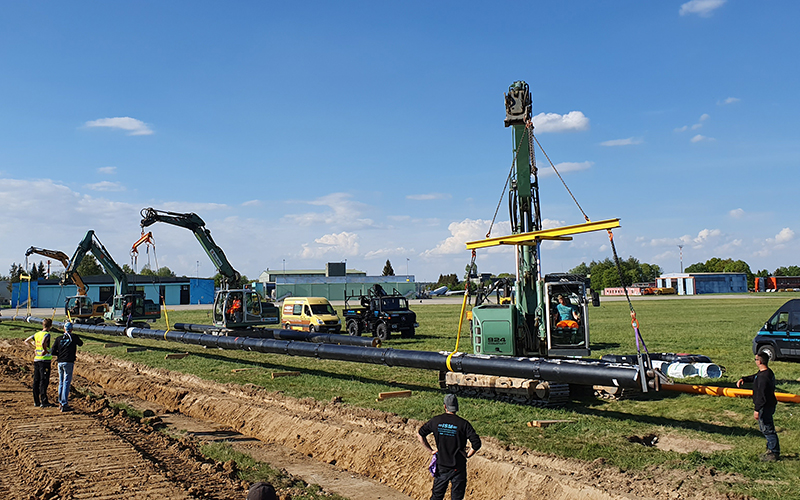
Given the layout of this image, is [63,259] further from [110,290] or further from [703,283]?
[703,283]

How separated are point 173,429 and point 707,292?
108m

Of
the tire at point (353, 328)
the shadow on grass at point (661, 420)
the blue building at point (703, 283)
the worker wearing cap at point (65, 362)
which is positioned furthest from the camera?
the blue building at point (703, 283)

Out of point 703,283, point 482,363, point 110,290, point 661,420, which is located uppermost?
point 110,290

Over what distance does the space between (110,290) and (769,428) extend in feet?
263

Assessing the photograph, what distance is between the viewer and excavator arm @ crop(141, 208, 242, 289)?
25766mm

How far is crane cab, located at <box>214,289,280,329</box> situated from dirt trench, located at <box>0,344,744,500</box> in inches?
311

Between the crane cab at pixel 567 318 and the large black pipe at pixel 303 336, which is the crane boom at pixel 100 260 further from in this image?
the crane cab at pixel 567 318

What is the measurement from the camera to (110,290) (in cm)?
7638

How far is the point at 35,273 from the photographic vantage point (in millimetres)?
119250

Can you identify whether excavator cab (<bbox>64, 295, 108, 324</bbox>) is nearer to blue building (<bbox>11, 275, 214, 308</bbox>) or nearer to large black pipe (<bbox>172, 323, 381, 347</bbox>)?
large black pipe (<bbox>172, 323, 381, 347</bbox>)

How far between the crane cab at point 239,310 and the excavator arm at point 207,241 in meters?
1.23

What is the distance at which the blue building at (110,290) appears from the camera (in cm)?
7906

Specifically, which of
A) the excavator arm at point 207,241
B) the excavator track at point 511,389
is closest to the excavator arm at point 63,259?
the excavator arm at point 207,241

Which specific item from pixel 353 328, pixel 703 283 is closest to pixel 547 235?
pixel 353 328
